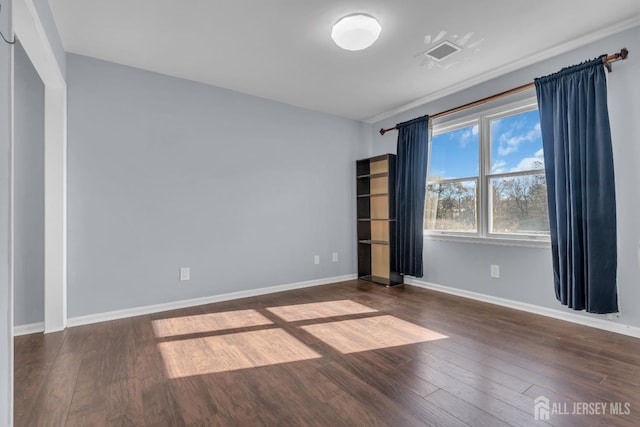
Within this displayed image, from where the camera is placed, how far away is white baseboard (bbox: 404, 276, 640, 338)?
239cm

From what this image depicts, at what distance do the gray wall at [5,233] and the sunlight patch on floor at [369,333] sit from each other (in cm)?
172

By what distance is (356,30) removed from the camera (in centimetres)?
227

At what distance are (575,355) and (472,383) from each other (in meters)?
0.91

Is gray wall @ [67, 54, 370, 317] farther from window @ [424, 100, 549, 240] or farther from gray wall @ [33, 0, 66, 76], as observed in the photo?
window @ [424, 100, 549, 240]

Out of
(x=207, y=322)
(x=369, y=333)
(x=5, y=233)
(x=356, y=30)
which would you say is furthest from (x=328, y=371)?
(x=356, y=30)

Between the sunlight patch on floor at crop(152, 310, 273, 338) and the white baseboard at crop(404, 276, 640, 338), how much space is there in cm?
222

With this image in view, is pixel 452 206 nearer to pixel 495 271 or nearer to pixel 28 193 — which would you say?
pixel 495 271

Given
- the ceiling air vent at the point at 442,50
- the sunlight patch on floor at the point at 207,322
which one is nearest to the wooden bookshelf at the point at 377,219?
the ceiling air vent at the point at 442,50

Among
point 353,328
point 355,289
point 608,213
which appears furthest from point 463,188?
point 353,328

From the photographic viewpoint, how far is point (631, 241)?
7.74 ft

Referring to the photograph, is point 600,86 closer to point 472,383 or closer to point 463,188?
point 463,188

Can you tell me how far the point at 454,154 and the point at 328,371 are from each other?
9.78 feet

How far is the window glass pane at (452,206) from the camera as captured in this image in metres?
3.53

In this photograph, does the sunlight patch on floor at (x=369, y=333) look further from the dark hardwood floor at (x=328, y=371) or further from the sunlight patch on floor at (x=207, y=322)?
the sunlight patch on floor at (x=207, y=322)
